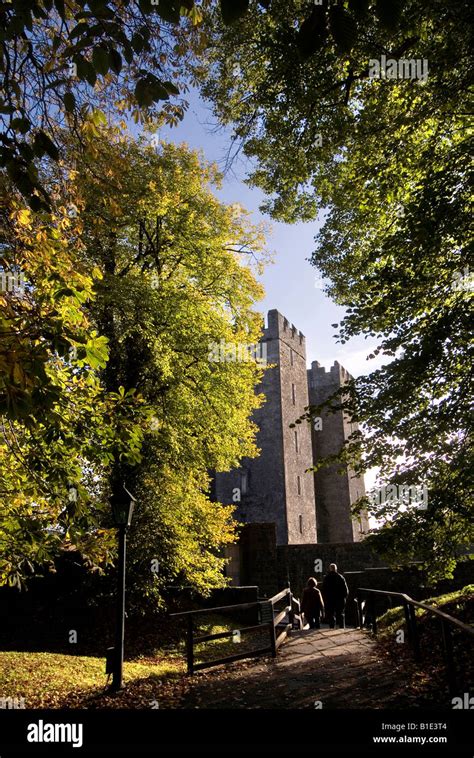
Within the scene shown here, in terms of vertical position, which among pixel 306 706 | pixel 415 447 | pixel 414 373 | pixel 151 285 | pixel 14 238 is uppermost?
pixel 151 285

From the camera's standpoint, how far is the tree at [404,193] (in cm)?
698

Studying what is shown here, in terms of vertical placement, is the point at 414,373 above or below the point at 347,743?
above

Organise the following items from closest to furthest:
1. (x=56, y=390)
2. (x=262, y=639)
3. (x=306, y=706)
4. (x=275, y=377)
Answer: (x=56, y=390) < (x=306, y=706) < (x=262, y=639) < (x=275, y=377)

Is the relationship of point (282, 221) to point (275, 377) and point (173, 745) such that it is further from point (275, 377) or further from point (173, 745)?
point (275, 377)

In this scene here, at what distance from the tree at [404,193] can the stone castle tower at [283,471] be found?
73.0 feet

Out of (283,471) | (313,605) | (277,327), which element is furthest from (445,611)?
(277,327)

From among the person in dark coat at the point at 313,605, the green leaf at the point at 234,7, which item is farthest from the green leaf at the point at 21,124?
the person in dark coat at the point at 313,605

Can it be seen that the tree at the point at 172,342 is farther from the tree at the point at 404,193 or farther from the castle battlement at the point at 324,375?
the castle battlement at the point at 324,375

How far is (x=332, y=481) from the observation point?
1559 inches

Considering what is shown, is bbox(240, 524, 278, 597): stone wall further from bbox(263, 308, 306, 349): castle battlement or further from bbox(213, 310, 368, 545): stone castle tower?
bbox(263, 308, 306, 349): castle battlement

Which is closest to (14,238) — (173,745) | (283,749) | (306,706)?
(173,745)

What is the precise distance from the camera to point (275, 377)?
33281 millimetres

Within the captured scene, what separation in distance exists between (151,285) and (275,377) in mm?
19629

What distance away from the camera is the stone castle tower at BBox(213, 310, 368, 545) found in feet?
104
